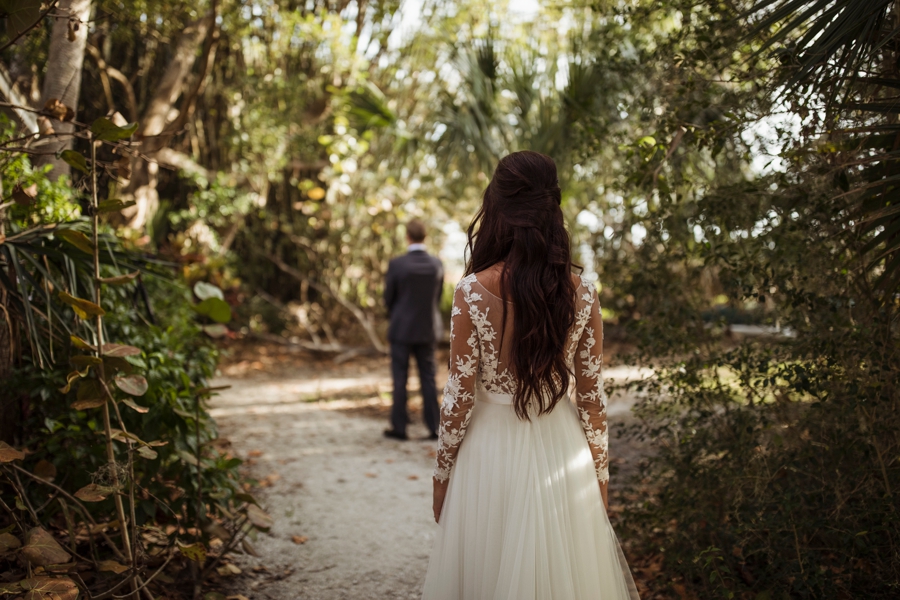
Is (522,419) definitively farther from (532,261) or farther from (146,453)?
(146,453)

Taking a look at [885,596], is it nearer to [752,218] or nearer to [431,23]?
[752,218]

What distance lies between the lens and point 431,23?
35.0 feet

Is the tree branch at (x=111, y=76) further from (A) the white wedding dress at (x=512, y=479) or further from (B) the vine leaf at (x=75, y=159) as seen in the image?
(A) the white wedding dress at (x=512, y=479)

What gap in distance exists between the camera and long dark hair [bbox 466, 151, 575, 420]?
2.19 metres

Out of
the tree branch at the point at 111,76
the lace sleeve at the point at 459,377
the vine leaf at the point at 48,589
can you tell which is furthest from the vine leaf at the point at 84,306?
the tree branch at the point at 111,76

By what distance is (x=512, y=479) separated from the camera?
228 cm

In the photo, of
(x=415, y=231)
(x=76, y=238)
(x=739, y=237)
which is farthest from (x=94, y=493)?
(x=415, y=231)

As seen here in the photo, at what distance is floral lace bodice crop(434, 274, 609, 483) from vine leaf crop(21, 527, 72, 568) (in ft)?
4.25

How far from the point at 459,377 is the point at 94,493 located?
4.46 feet

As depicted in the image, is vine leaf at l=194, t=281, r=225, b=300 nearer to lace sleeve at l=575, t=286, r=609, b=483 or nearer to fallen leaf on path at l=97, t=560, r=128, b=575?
fallen leaf on path at l=97, t=560, r=128, b=575

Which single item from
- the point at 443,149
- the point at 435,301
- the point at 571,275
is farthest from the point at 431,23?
the point at 571,275

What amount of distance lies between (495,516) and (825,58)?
1987 mm

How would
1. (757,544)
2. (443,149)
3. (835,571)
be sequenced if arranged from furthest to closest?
(443,149) → (757,544) → (835,571)

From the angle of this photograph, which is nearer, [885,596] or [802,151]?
[885,596]
